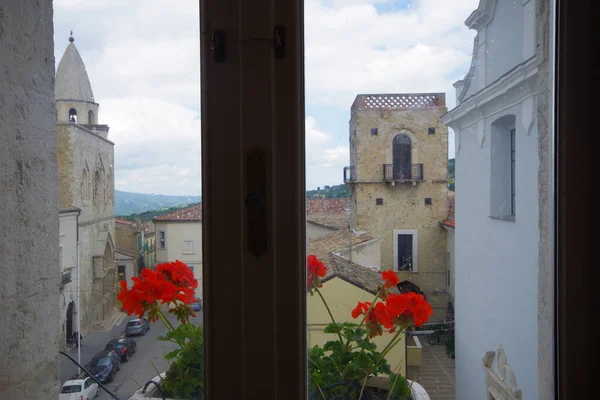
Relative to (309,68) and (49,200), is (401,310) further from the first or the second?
(49,200)

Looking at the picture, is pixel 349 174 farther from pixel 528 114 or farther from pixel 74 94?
pixel 74 94

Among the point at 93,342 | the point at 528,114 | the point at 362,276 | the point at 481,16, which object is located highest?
the point at 481,16

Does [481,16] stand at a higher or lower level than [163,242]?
higher

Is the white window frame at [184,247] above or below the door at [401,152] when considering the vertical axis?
below

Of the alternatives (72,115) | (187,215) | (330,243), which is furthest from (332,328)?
(72,115)

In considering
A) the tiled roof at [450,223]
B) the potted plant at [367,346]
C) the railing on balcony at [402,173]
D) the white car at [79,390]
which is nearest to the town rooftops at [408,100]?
the railing on balcony at [402,173]

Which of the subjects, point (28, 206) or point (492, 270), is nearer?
point (28, 206)

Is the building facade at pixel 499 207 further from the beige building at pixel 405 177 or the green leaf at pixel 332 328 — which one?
the green leaf at pixel 332 328
